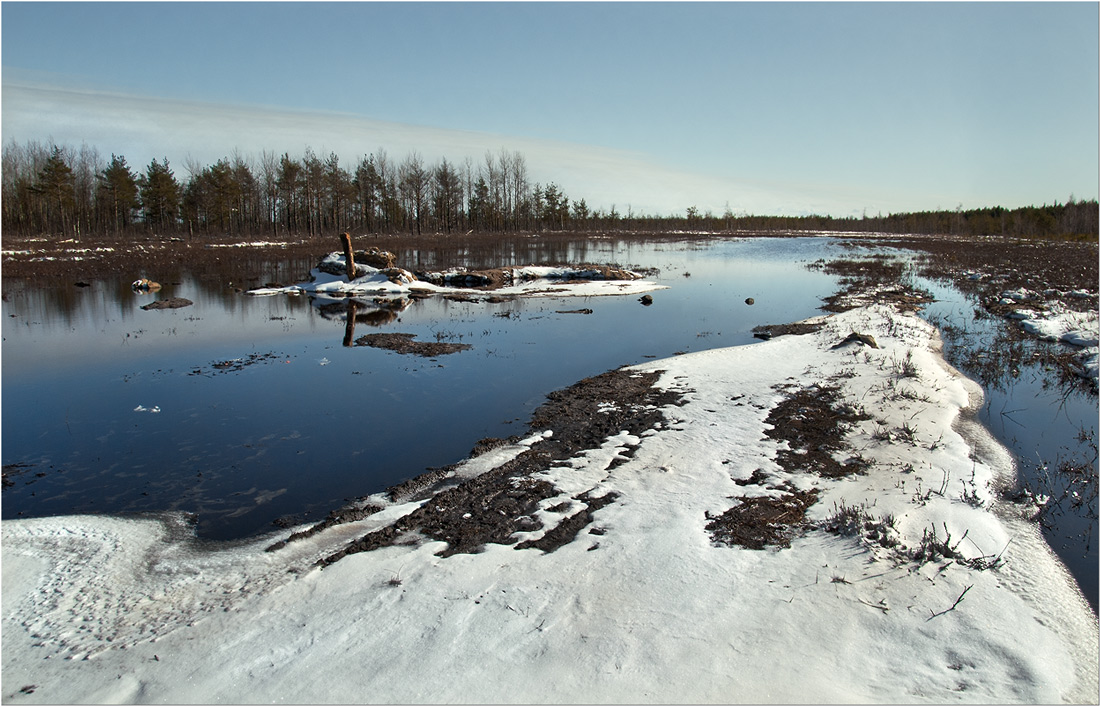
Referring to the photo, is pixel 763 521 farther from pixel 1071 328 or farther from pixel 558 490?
pixel 1071 328

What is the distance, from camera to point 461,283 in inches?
1033

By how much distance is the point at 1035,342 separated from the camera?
48.8 feet

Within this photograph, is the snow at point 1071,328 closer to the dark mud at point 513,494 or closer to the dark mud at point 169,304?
the dark mud at point 513,494

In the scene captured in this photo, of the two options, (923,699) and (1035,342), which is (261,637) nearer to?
(923,699)

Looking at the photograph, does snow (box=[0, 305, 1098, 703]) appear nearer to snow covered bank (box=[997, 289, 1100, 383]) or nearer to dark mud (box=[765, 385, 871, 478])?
dark mud (box=[765, 385, 871, 478])

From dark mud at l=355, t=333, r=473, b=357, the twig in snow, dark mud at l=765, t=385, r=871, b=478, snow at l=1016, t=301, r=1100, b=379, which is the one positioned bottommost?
the twig in snow

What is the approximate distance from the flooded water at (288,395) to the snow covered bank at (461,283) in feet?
9.02

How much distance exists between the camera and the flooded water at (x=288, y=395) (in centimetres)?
687

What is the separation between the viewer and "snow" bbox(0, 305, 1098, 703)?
3.67 meters

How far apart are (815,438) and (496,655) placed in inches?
223

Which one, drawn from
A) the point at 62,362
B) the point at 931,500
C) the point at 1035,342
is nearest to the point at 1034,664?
the point at 931,500

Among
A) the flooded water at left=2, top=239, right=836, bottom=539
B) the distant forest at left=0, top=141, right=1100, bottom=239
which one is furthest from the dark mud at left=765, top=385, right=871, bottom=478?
the distant forest at left=0, top=141, right=1100, bottom=239

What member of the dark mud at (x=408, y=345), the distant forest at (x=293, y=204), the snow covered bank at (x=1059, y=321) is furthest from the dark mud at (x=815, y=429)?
the distant forest at (x=293, y=204)

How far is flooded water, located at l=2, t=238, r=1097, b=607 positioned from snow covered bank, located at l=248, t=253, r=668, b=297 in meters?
2.75
